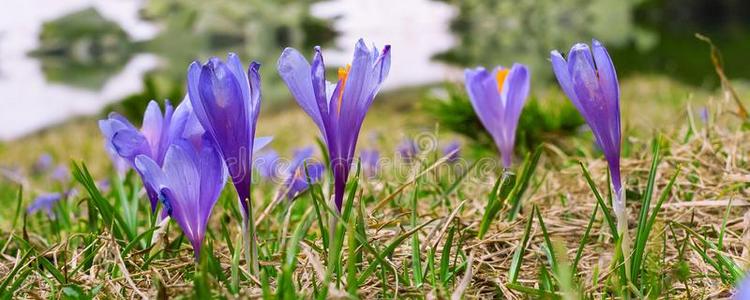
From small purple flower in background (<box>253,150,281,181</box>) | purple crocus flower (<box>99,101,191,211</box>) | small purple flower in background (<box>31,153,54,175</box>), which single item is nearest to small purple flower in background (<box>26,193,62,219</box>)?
small purple flower in background (<box>253,150,281,181</box>)

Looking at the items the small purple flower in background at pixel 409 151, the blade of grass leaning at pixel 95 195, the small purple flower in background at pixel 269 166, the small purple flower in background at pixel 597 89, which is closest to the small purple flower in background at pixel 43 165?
the small purple flower in background at pixel 269 166

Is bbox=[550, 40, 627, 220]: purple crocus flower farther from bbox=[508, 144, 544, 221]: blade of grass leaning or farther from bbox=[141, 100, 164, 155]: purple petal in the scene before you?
bbox=[141, 100, 164, 155]: purple petal

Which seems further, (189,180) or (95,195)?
(95,195)

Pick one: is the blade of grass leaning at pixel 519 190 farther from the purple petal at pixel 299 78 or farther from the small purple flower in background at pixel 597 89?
the purple petal at pixel 299 78

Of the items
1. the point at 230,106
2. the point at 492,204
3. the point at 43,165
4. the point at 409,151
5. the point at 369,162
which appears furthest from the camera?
the point at 43,165

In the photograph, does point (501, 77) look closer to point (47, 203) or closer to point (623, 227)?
point (623, 227)

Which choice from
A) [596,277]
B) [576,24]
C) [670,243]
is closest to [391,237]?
[596,277]

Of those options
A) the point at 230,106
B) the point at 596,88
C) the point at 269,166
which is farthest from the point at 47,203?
the point at 596,88
